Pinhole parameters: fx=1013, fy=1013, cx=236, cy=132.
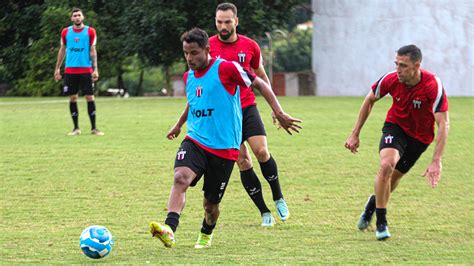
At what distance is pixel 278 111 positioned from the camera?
7.38 metres

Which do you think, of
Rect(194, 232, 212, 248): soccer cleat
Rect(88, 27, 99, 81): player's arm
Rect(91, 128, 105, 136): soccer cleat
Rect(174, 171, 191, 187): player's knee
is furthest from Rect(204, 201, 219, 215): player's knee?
Rect(91, 128, 105, 136): soccer cleat

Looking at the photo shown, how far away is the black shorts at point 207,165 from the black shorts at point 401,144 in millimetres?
1527

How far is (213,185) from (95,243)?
1.05 metres

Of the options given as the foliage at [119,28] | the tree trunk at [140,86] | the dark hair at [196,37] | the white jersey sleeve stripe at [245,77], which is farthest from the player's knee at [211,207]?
the tree trunk at [140,86]

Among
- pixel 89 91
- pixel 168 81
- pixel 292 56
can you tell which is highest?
pixel 89 91

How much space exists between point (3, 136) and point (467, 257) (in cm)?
1225

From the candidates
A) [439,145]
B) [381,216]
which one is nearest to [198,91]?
[381,216]

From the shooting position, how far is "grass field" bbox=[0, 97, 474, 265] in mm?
7613

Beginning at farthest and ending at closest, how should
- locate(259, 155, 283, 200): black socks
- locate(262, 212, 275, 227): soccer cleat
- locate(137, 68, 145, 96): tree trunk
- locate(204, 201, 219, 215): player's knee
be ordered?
locate(137, 68, 145, 96): tree trunk
locate(259, 155, 283, 200): black socks
locate(262, 212, 275, 227): soccer cleat
locate(204, 201, 219, 215): player's knee

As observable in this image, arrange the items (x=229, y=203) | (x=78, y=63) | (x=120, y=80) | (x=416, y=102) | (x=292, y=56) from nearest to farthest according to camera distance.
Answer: (x=416, y=102)
(x=229, y=203)
(x=78, y=63)
(x=120, y=80)
(x=292, y=56)

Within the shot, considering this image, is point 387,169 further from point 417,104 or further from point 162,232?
point 162,232

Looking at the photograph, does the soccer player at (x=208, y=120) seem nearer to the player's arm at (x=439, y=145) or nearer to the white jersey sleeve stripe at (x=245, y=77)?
the white jersey sleeve stripe at (x=245, y=77)

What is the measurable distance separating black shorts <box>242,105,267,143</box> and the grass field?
2.64 feet

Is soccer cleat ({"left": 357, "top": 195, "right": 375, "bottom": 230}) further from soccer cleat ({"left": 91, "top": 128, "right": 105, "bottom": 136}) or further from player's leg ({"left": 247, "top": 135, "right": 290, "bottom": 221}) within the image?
soccer cleat ({"left": 91, "top": 128, "right": 105, "bottom": 136})
